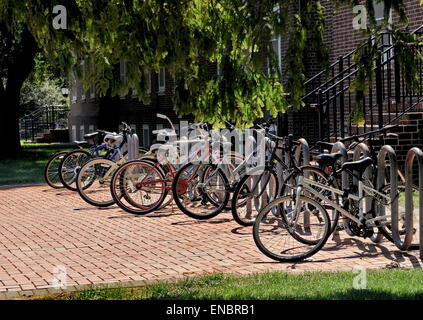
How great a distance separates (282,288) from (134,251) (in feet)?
9.30

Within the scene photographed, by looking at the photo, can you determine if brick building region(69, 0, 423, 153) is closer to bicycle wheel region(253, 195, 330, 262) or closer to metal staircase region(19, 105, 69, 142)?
bicycle wheel region(253, 195, 330, 262)

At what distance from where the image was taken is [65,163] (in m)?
16.3

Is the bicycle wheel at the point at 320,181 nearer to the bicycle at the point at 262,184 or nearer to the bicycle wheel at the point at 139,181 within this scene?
the bicycle at the point at 262,184

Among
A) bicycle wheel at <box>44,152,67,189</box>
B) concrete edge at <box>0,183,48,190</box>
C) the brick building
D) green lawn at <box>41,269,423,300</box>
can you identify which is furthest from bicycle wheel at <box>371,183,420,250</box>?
concrete edge at <box>0,183,48,190</box>

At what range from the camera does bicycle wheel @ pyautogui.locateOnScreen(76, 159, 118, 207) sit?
45.3 ft

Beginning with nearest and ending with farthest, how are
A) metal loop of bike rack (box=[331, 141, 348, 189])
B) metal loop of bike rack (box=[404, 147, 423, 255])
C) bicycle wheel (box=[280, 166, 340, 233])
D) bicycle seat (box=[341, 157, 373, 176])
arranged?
metal loop of bike rack (box=[404, 147, 423, 255]), bicycle seat (box=[341, 157, 373, 176]), bicycle wheel (box=[280, 166, 340, 233]), metal loop of bike rack (box=[331, 141, 348, 189])

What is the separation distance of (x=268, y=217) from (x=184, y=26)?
2892 mm

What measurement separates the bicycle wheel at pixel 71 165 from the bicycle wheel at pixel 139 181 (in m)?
3.66

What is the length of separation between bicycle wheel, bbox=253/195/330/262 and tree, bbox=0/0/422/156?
1.83m

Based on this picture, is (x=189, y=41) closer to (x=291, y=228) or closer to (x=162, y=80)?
(x=291, y=228)

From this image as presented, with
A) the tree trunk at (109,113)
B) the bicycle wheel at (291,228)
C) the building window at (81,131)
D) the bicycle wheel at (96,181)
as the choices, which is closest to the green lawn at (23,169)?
the tree trunk at (109,113)

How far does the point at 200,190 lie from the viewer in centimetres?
1199

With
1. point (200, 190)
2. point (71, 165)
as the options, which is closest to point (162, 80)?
point (71, 165)
